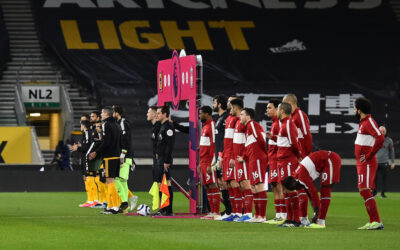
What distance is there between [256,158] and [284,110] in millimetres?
1397

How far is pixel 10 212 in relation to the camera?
18.9 metres

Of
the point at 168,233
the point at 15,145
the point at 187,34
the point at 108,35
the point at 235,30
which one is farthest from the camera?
the point at 235,30

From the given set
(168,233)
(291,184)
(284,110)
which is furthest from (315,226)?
(168,233)

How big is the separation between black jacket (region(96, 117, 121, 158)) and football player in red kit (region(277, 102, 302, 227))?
4937 millimetres

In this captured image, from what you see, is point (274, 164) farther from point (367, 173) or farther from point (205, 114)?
point (205, 114)

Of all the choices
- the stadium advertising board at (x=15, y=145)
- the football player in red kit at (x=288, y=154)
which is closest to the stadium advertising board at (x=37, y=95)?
the stadium advertising board at (x=15, y=145)

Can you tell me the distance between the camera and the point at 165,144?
16891 millimetres

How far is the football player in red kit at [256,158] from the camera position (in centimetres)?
1570

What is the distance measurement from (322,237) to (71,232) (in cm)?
389

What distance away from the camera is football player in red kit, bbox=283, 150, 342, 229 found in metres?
14.5

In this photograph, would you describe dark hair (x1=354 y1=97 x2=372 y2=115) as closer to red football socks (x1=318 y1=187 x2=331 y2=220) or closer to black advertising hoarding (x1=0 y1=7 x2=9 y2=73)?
red football socks (x1=318 y1=187 x2=331 y2=220)

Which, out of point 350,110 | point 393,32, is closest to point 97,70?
point 350,110

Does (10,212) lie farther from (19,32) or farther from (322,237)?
(19,32)

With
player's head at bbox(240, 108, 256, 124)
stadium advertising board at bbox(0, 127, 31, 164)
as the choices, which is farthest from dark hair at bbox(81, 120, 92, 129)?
stadium advertising board at bbox(0, 127, 31, 164)
